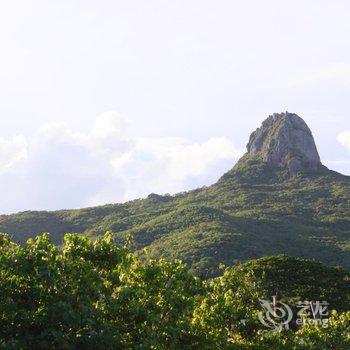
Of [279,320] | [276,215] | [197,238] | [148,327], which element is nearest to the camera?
[148,327]

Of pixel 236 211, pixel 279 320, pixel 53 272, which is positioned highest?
pixel 236 211

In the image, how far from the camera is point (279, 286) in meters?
53.8

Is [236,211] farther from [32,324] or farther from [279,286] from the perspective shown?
[32,324]

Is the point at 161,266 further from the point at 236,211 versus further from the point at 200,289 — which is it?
the point at 236,211

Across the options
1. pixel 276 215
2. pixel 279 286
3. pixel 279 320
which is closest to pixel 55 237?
pixel 276 215

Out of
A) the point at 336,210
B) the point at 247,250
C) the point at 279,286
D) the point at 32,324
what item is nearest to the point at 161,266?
the point at 32,324

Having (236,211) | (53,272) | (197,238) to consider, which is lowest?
(53,272)

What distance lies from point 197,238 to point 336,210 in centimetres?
6509

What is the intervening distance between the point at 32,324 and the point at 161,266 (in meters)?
6.61

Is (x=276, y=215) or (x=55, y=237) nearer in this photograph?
(x=276, y=215)

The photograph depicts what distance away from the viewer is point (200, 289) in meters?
25.5

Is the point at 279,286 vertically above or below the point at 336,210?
below

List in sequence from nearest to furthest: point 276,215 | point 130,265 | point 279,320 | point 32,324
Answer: point 32,324, point 130,265, point 279,320, point 276,215

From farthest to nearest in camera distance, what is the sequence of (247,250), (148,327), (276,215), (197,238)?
(276,215) < (197,238) < (247,250) < (148,327)
